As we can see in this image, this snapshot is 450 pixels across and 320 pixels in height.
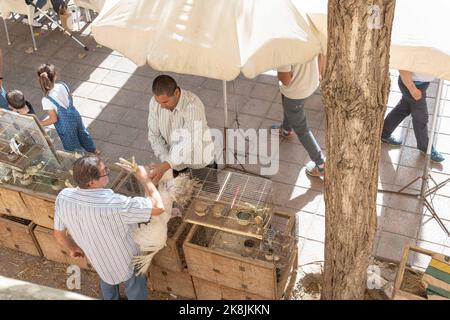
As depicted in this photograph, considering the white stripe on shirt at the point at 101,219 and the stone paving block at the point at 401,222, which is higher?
the white stripe on shirt at the point at 101,219

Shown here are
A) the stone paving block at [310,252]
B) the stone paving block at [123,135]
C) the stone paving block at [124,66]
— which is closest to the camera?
the stone paving block at [310,252]

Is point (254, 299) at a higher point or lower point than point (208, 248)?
lower

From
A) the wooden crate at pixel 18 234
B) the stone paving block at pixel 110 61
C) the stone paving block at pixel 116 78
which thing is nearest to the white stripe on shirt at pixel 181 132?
the wooden crate at pixel 18 234

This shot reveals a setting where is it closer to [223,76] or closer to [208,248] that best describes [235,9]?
[223,76]

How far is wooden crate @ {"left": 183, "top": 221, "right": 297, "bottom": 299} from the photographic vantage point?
414 centimetres

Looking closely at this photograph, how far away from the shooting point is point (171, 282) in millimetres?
4844

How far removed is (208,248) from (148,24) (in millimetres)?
2093

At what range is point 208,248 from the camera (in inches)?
166

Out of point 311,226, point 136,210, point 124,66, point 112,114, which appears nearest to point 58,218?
point 136,210

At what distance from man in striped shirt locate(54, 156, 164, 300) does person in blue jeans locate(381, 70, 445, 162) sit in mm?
3144

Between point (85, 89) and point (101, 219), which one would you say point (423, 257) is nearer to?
point (101, 219)

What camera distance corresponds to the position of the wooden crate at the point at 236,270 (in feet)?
13.6

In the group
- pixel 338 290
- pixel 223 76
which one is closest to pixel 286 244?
pixel 338 290

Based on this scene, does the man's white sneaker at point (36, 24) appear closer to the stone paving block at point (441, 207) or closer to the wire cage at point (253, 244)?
the wire cage at point (253, 244)
